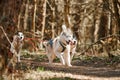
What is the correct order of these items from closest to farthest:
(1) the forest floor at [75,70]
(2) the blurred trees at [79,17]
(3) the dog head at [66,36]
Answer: (1) the forest floor at [75,70], (3) the dog head at [66,36], (2) the blurred trees at [79,17]

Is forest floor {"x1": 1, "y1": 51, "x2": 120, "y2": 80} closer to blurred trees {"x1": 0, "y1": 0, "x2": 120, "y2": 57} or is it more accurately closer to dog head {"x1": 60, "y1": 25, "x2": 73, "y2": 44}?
dog head {"x1": 60, "y1": 25, "x2": 73, "y2": 44}

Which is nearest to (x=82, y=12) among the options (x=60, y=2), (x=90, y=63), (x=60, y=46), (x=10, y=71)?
(x=60, y=2)

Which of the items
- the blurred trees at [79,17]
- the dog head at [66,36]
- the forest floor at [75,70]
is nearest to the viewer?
the forest floor at [75,70]

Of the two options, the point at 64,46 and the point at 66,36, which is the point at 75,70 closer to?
the point at 64,46

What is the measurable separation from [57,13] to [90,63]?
20.3 m

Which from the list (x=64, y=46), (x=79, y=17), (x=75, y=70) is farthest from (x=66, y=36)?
(x=79, y=17)

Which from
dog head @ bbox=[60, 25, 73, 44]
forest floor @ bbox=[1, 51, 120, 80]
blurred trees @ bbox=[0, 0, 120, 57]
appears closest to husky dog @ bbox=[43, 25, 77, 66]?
dog head @ bbox=[60, 25, 73, 44]

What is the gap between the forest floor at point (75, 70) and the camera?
13316 mm

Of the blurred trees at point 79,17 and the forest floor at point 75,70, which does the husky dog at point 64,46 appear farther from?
the blurred trees at point 79,17

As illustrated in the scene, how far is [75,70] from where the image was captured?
17078mm

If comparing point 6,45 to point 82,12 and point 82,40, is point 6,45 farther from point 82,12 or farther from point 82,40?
point 82,40

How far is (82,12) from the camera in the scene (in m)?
39.2

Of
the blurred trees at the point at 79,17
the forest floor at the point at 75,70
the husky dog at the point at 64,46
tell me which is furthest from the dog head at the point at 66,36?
the blurred trees at the point at 79,17

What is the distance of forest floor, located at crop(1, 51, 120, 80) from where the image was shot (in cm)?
1332
